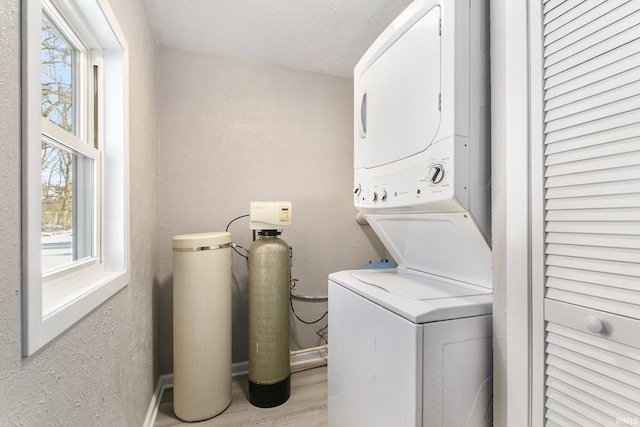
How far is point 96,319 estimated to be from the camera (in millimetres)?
976

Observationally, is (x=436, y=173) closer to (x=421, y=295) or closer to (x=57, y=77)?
(x=421, y=295)

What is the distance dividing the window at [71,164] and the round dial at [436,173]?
1.08 metres

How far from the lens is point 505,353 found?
0.85 meters

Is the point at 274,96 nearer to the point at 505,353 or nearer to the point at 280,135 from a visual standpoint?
the point at 280,135

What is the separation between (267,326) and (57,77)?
1.59 metres

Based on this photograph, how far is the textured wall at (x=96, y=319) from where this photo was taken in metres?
0.56

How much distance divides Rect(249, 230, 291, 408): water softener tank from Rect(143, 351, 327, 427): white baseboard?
1.28 ft

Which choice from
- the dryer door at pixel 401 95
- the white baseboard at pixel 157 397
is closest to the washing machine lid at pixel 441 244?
the dryer door at pixel 401 95

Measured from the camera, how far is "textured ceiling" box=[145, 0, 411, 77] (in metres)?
1.70

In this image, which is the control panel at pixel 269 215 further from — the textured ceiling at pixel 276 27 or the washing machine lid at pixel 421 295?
the textured ceiling at pixel 276 27

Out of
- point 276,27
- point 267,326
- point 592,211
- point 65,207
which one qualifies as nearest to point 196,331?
point 267,326

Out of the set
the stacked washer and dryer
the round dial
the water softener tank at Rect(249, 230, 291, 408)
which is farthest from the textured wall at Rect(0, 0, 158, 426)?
the round dial

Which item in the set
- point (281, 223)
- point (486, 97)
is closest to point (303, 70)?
point (281, 223)

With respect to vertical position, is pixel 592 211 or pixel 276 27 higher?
pixel 276 27
